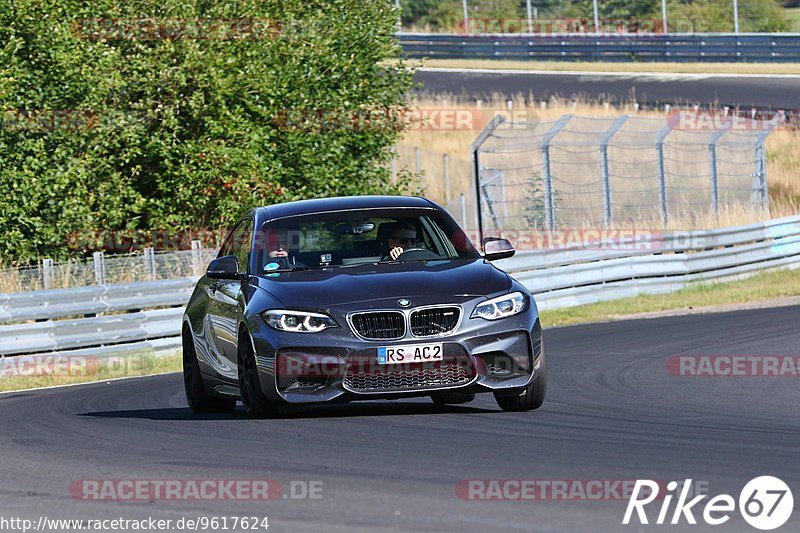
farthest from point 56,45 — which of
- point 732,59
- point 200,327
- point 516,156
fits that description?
point 732,59

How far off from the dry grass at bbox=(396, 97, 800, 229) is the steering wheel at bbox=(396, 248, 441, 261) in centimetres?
2449

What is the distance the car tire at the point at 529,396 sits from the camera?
400 inches

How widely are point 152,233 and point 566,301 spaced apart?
700 cm

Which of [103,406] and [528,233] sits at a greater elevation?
[103,406]

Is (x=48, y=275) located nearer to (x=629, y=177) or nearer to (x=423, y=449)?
(x=423, y=449)

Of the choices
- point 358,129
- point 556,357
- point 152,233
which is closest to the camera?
point 556,357

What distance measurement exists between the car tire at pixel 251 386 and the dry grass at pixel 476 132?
82.7 ft

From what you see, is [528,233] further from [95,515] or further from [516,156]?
[95,515]

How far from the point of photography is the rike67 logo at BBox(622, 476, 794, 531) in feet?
20.3

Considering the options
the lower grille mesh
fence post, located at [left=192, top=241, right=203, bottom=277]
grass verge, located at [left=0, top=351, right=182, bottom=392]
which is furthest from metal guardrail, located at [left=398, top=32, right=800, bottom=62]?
the lower grille mesh

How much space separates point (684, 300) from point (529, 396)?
542 inches

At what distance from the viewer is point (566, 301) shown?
23.2 metres

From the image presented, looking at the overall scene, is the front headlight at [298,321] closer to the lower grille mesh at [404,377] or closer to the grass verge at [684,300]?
the lower grille mesh at [404,377]

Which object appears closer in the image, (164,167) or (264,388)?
(264,388)
